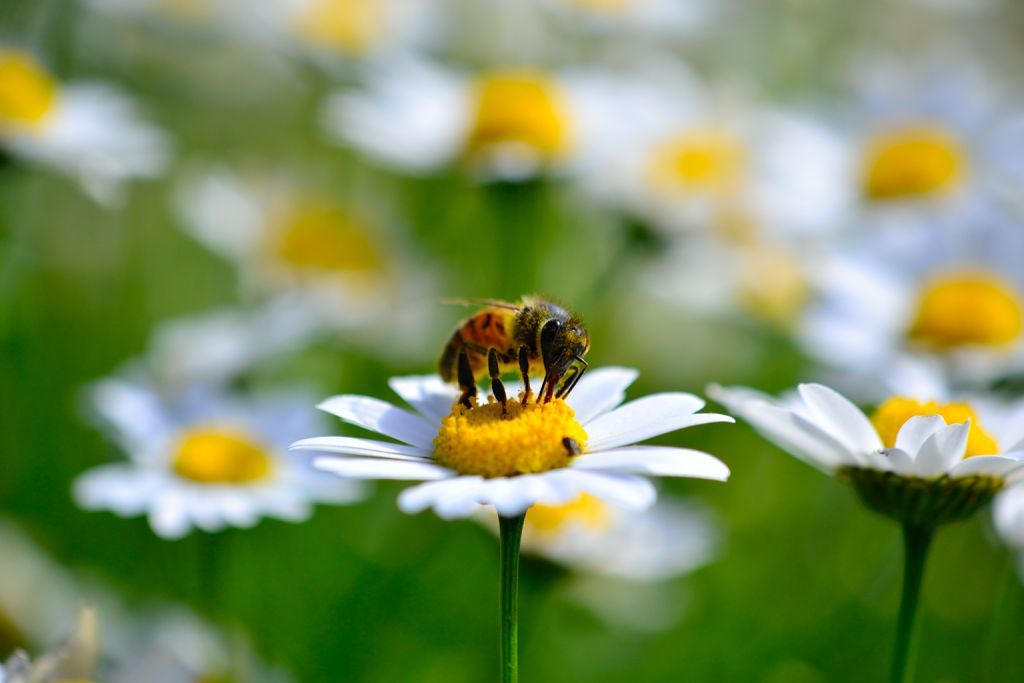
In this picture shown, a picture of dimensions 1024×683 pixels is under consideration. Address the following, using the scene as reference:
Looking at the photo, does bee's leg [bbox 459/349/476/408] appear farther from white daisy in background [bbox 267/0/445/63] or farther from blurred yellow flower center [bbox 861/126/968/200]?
white daisy in background [bbox 267/0/445/63]

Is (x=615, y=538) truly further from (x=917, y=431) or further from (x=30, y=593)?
(x=30, y=593)

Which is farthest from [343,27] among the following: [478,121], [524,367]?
[524,367]

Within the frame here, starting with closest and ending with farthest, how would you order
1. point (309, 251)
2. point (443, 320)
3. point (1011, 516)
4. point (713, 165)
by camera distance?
point (1011, 516) → point (443, 320) → point (309, 251) → point (713, 165)

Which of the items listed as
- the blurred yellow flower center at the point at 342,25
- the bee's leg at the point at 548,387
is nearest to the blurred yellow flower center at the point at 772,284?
the blurred yellow flower center at the point at 342,25

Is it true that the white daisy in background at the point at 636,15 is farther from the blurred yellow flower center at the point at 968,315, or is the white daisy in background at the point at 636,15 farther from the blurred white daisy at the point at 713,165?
the blurred yellow flower center at the point at 968,315

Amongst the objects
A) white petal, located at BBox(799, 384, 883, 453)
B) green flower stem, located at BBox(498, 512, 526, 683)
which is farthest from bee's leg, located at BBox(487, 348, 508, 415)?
white petal, located at BBox(799, 384, 883, 453)

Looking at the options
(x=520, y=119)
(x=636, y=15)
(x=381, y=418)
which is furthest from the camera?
(x=636, y=15)

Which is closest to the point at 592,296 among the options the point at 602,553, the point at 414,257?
the point at 414,257

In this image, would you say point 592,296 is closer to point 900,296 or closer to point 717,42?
point 900,296
